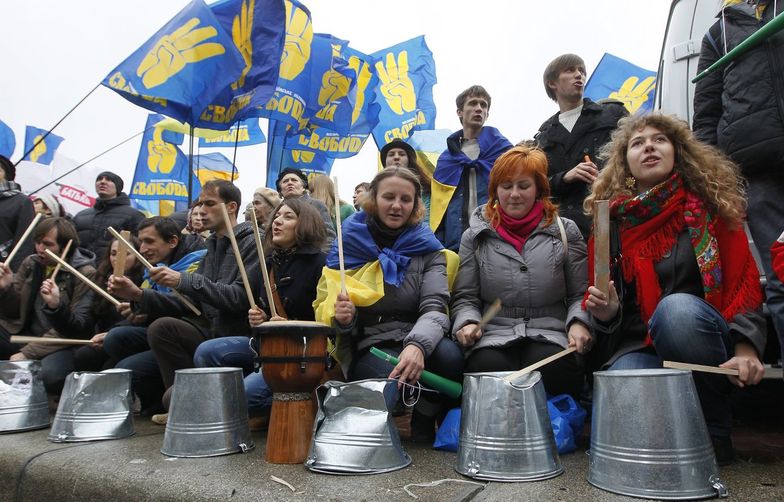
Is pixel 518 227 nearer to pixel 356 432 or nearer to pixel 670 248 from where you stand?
pixel 670 248

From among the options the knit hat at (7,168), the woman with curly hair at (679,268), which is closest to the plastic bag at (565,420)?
the woman with curly hair at (679,268)

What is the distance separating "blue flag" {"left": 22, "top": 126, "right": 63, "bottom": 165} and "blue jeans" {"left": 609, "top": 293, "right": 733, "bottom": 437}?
58.4 ft

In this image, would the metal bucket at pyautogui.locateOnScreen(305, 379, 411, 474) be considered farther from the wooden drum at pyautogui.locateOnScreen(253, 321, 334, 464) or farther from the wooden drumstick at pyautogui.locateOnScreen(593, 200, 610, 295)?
the wooden drumstick at pyautogui.locateOnScreen(593, 200, 610, 295)

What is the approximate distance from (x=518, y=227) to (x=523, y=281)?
0.29m

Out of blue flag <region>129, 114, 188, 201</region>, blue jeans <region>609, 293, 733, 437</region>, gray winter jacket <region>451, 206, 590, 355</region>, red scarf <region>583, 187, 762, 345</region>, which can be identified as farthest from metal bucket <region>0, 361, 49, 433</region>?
blue flag <region>129, 114, 188, 201</region>

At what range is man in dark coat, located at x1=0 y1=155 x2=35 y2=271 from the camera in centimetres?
510

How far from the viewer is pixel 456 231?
13.8 feet

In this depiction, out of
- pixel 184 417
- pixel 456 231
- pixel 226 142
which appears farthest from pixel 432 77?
pixel 184 417

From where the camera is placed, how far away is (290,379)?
2.36 m

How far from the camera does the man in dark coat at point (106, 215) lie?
6398 mm

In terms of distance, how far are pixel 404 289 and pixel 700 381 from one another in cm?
136

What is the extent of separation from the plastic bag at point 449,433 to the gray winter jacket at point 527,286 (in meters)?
0.32

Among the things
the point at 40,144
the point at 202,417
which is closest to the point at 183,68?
the point at 202,417

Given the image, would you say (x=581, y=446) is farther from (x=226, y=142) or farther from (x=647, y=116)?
(x=226, y=142)
